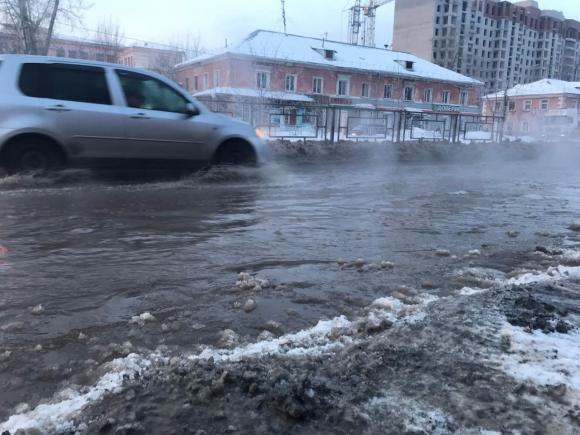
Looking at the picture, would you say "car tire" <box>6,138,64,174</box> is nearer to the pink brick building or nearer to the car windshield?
the car windshield

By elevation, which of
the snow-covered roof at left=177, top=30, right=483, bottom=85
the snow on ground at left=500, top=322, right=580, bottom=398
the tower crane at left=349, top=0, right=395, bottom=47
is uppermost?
the tower crane at left=349, top=0, right=395, bottom=47

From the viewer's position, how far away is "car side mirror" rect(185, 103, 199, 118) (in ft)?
25.2

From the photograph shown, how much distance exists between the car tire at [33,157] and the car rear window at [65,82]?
24.1 inches

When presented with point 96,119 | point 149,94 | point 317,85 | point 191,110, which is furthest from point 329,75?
point 96,119

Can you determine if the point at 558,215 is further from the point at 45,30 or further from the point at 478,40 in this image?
the point at 478,40

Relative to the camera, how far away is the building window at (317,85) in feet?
140

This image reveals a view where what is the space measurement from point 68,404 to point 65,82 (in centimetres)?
584

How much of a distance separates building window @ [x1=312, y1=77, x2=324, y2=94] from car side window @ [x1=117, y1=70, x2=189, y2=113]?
120 ft

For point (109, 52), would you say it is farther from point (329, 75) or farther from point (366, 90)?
point (366, 90)

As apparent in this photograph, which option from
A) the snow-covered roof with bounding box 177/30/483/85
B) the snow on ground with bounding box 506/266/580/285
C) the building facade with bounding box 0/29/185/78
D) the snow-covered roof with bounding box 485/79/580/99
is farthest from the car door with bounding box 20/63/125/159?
the snow-covered roof with bounding box 485/79/580/99

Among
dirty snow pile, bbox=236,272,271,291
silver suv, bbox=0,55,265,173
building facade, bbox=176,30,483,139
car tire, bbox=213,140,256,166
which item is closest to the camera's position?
dirty snow pile, bbox=236,272,271,291

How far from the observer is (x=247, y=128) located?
27.5 ft

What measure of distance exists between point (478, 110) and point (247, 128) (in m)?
48.9

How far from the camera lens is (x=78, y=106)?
268 inches
